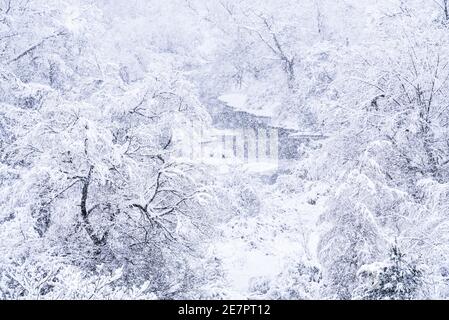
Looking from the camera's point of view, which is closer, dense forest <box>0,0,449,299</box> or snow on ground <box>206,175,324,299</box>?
dense forest <box>0,0,449,299</box>

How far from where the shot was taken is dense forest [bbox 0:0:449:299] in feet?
23.2

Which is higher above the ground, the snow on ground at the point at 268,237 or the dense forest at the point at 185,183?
the dense forest at the point at 185,183

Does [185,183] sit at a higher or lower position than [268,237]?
higher

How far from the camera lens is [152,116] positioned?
32.4 ft

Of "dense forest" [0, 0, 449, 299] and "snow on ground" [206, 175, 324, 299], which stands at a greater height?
"dense forest" [0, 0, 449, 299]

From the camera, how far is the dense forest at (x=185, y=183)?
7070 mm

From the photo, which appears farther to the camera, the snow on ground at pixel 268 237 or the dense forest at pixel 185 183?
the snow on ground at pixel 268 237

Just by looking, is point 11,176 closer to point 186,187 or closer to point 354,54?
point 186,187

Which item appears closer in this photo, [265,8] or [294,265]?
[294,265]

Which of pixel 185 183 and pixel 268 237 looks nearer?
pixel 185 183

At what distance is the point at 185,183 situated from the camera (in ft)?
30.2

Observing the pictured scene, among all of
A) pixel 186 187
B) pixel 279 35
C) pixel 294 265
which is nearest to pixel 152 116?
pixel 186 187

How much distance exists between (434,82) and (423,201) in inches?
106
